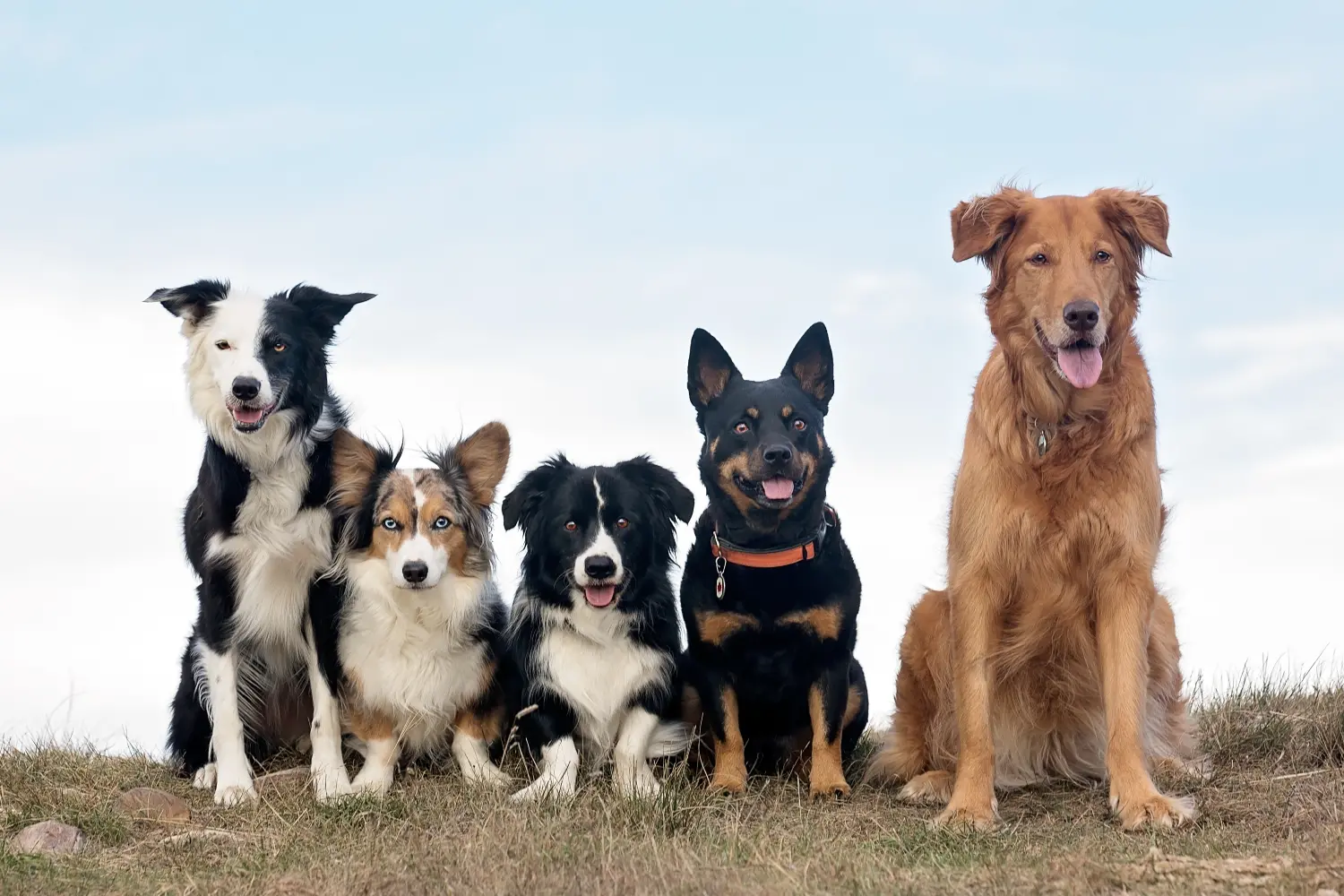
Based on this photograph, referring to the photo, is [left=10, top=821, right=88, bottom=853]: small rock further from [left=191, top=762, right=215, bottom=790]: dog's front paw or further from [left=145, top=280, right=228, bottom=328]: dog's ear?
[left=145, top=280, right=228, bottom=328]: dog's ear

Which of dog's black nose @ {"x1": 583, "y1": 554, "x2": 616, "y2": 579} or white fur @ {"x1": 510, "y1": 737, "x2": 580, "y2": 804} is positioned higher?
dog's black nose @ {"x1": 583, "y1": 554, "x2": 616, "y2": 579}

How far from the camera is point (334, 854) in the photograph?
5.14 m

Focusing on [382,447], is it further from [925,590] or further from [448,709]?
[925,590]

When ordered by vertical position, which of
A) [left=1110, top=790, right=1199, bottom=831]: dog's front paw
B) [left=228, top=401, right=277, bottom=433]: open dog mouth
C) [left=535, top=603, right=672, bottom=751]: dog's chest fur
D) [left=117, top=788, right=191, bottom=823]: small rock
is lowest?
[left=117, top=788, right=191, bottom=823]: small rock

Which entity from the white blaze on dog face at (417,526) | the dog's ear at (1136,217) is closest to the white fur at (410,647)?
the white blaze on dog face at (417,526)

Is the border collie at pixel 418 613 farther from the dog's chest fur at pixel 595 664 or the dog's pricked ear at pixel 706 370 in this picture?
the dog's pricked ear at pixel 706 370

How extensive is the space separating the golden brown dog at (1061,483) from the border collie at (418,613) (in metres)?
2.14

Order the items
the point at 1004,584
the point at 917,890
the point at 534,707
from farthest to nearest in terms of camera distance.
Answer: the point at 534,707
the point at 1004,584
the point at 917,890

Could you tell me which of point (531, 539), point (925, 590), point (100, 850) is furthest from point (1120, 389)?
point (100, 850)

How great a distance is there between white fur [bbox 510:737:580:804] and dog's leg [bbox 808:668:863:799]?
3.40 feet

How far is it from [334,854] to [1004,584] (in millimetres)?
2802

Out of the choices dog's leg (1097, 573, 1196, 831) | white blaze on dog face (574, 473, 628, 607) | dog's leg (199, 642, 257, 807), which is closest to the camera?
dog's leg (1097, 573, 1196, 831)

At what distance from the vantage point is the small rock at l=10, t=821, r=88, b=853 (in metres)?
5.72

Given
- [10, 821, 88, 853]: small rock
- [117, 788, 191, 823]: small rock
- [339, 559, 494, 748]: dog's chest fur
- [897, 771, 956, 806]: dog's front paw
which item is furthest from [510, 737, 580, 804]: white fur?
[10, 821, 88, 853]: small rock
